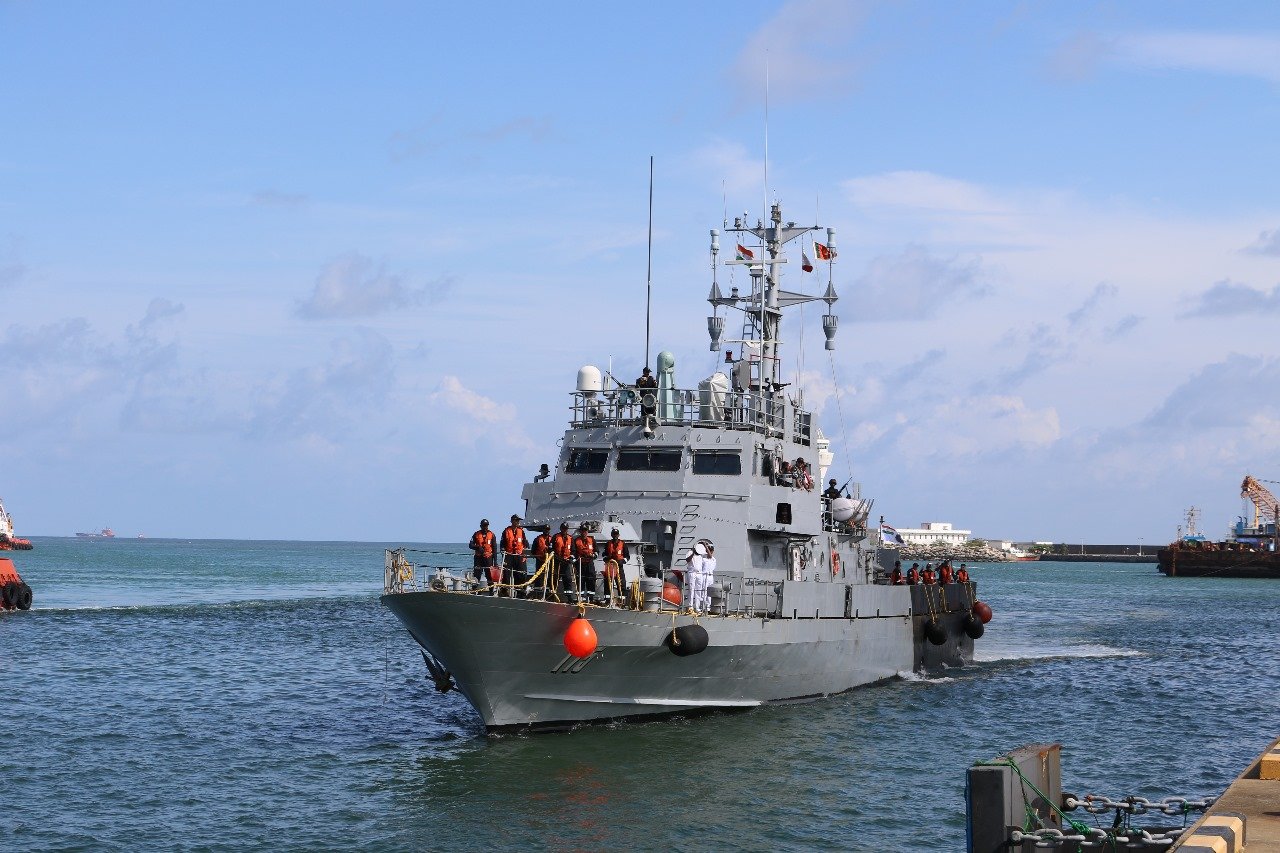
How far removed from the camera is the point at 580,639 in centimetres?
2114

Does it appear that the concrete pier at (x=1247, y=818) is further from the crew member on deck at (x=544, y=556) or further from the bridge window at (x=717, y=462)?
the bridge window at (x=717, y=462)

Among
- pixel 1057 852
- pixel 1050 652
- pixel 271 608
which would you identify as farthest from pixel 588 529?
pixel 271 608

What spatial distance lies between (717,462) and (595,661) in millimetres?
6031

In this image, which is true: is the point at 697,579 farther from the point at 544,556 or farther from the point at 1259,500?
the point at 1259,500

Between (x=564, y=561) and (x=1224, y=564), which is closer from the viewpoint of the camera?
(x=564, y=561)

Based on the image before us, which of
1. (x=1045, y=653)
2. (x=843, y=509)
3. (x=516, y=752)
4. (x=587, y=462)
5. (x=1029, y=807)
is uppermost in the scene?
(x=587, y=462)

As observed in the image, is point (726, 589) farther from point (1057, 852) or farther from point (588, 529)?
point (1057, 852)

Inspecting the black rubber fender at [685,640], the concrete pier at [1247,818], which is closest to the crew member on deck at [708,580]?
the black rubber fender at [685,640]

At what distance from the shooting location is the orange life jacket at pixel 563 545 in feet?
73.3

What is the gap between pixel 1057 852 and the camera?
41.1 ft

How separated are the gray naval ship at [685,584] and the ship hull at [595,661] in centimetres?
3

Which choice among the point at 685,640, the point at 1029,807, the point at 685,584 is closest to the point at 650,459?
the point at 685,584

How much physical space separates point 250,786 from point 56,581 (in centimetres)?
7459

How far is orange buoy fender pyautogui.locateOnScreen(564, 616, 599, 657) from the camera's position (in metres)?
21.1
